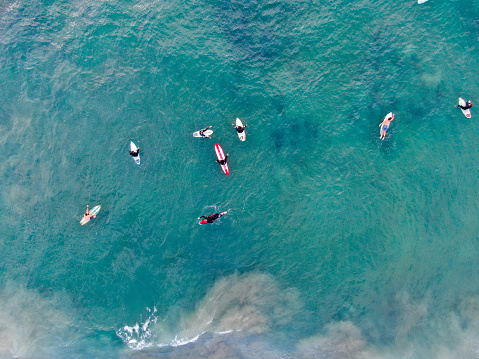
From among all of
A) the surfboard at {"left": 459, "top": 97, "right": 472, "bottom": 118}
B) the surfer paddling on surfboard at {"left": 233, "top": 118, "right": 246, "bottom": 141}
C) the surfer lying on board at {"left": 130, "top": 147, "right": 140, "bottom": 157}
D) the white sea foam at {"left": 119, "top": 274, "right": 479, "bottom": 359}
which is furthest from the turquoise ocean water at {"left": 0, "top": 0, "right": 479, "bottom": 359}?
the surfer lying on board at {"left": 130, "top": 147, "right": 140, "bottom": 157}

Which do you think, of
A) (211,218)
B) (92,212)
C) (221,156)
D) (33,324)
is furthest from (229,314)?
(33,324)

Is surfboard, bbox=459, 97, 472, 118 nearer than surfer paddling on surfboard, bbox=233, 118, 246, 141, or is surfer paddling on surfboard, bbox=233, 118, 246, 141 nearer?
surfboard, bbox=459, 97, 472, 118

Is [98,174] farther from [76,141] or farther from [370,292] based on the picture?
[370,292]

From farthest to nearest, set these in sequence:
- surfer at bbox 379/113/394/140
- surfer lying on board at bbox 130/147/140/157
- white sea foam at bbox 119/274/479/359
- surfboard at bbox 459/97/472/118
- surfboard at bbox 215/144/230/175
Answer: surfer lying on board at bbox 130/147/140/157
surfboard at bbox 215/144/230/175
surfboard at bbox 459/97/472/118
surfer at bbox 379/113/394/140
white sea foam at bbox 119/274/479/359

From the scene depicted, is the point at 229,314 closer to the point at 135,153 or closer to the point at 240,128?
the point at 240,128

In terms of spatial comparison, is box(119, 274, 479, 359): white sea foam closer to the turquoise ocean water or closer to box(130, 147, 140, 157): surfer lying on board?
the turquoise ocean water

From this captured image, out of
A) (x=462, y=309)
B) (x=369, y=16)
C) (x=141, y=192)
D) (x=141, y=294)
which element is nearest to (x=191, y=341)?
(x=141, y=294)

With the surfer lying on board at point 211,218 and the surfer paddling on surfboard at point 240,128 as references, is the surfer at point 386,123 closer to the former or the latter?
the surfer paddling on surfboard at point 240,128

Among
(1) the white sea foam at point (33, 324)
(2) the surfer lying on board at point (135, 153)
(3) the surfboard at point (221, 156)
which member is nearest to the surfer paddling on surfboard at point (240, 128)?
(3) the surfboard at point (221, 156)
